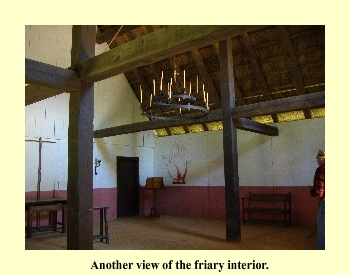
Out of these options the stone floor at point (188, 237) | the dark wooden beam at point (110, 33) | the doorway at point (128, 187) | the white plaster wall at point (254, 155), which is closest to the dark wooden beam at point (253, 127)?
the white plaster wall at point (254, 155)

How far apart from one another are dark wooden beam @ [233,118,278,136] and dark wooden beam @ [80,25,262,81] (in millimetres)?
3393

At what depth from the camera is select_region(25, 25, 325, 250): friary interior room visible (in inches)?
155

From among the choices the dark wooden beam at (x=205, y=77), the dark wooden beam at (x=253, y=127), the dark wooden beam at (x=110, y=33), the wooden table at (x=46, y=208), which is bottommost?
the wooden table at (x=46, y=208)

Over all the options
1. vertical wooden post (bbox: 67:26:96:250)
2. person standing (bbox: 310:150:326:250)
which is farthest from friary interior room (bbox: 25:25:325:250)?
person standing (bbox: 310:150:326:250)

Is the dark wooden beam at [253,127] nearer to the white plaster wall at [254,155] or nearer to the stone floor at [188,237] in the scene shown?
the white plaster wall at [254,155]

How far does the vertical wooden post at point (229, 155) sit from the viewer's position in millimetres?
6168

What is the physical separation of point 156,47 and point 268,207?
684 cm

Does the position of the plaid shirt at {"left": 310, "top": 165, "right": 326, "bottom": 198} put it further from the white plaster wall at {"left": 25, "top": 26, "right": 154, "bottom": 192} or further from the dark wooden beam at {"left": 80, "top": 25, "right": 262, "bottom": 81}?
the white plaster wall at {"left": 25, "top": 26, "right": 154, "bottom": 192}

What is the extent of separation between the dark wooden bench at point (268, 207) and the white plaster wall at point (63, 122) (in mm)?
3906

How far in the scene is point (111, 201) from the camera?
398 inches

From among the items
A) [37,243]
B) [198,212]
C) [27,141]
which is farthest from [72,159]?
[198,212]

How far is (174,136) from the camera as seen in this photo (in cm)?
1105

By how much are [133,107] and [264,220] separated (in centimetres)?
559
